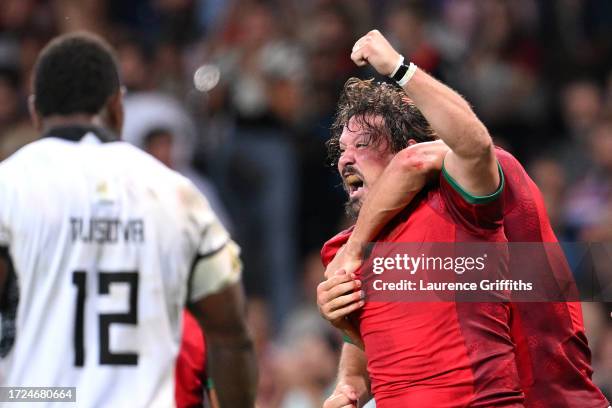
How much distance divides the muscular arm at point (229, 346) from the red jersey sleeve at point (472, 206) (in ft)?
3.93

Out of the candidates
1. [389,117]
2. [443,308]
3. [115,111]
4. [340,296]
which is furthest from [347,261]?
[115,111]

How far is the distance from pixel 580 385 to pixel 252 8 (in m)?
6.30

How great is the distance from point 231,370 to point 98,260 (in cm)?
71

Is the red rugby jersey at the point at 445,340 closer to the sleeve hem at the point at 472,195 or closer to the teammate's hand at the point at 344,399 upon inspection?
the sleeve hem at the point at 472,195

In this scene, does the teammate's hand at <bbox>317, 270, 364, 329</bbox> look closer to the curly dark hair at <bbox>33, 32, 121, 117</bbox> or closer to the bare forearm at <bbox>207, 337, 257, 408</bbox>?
the bare forearm at <bbox>207, 337, 257, 408</bbox>

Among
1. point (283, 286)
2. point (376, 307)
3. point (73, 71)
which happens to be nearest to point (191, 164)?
point (283, 286)

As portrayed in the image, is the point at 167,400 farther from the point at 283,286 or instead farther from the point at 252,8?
the point at 252,8

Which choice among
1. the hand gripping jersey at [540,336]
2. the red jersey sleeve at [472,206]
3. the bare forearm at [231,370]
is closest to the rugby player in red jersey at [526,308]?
the hand gripping jersey at [540,336]

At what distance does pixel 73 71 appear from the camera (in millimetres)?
4770

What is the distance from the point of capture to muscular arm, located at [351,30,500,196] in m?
3.61

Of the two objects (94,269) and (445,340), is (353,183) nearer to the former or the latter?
(445,340)

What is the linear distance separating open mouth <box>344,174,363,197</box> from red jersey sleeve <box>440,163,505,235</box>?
0.35 meters

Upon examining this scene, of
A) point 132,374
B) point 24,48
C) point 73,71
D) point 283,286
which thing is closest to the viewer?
point 132,374

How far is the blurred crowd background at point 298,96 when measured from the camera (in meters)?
9.24
